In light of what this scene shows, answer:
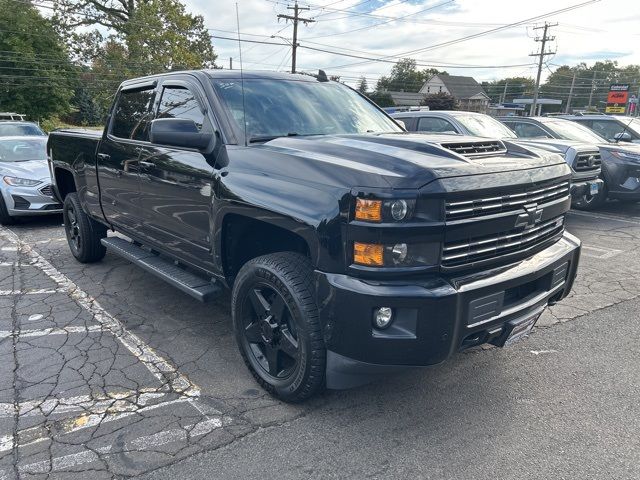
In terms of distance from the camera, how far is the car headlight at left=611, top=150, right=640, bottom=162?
28.7 ft

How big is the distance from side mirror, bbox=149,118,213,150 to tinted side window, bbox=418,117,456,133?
6004mm

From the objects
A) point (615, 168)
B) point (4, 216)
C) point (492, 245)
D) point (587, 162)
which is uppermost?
point (492, 245)

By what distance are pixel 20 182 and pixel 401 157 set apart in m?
7.61

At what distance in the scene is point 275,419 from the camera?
9.45 feet

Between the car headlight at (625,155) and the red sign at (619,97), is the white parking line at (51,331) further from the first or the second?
the red sign at (619,97)

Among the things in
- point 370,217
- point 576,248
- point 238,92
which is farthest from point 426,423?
point 238,92

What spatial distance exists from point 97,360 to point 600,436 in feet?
10.7

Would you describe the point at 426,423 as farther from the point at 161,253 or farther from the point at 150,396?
the point at 161,253

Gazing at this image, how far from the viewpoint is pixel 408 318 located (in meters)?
2.41

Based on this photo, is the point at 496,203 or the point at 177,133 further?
the point at 177,133

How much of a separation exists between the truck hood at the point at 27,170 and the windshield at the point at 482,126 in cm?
701

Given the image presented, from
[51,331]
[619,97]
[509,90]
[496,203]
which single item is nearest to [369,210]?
[496,203]

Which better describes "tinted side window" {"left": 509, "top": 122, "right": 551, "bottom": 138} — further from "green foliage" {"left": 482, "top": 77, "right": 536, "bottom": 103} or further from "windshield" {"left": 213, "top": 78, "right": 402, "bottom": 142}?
"green foliage" {"left": 482, "top": 77, "right": 536, "bottom": 103}

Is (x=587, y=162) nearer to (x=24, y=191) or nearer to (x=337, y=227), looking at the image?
(x=337, y=227)
